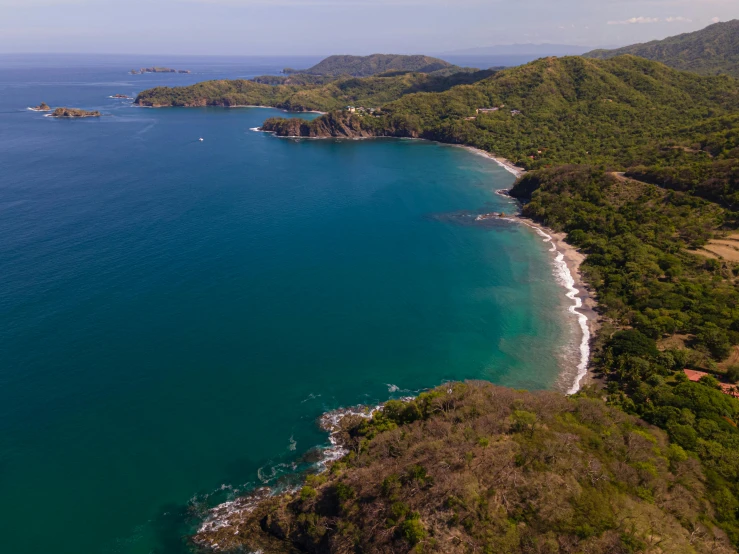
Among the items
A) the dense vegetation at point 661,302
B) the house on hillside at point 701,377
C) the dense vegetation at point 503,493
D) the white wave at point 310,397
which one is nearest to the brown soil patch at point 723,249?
the dense vegetation at point 661,302

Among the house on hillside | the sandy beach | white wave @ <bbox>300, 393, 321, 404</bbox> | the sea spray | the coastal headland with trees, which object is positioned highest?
the sandy beach

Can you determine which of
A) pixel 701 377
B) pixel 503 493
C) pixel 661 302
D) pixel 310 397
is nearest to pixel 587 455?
pixel 503 493

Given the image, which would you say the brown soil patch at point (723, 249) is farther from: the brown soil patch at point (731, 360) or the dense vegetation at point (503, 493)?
the dense vegetation at point (503, 493)

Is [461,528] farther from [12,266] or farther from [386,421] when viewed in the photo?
[12,266]

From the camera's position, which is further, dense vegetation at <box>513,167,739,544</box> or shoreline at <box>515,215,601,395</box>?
shoreline at <box>515,215,601,395</box>

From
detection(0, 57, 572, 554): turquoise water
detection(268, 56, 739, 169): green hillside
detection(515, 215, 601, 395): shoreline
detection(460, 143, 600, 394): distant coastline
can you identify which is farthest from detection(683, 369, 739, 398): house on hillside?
detection(268, 56, 739, 169): green hillside

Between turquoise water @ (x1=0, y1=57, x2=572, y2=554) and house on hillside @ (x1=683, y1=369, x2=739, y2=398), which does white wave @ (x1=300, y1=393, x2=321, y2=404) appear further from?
house on hillside @ (x1=683, y1=369, x2=739, y2=398)

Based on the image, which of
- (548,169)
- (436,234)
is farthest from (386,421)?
(548,169)

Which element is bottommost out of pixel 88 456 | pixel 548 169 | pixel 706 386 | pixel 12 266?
pixel 88 456
